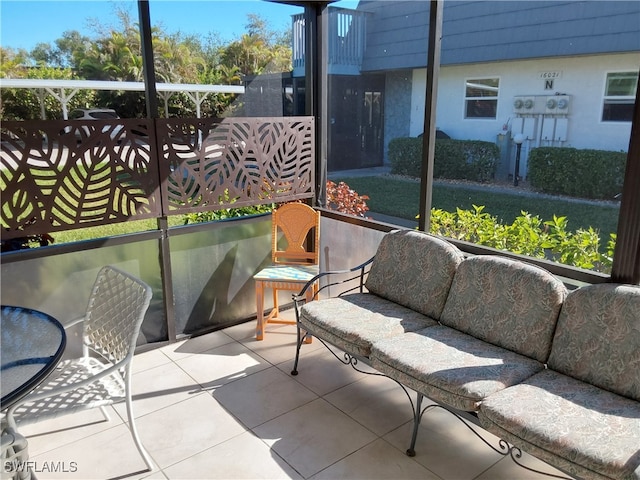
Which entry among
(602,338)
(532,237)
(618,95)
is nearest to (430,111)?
(532,237)

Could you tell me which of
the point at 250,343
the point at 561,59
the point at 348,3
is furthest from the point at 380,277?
the point at 561,59

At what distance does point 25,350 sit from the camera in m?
1.82

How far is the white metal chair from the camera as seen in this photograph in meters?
1.87

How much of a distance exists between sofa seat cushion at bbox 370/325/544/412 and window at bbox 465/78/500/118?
371 centimetres

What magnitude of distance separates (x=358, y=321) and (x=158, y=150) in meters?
1.67

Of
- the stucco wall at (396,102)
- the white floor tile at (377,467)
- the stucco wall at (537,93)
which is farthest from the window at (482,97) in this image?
the white floor tile at (377,467)

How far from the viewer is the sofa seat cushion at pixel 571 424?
155 centimetres

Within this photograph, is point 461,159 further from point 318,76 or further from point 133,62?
point 133,62

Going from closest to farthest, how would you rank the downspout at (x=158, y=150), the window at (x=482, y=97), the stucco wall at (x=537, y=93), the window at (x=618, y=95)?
the downspout at (x=158, y=150)
the window at (x=618, y=95)
the stucco wall at (x=537, y=93)
the window at (x=482, y=97)

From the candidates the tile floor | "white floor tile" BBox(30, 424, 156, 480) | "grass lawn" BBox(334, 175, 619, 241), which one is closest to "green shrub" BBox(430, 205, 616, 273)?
"grass lawn" BBox(334, 175, 619, 241)

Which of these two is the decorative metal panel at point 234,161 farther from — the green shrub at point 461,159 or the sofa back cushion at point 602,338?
the sofa back cushion at point 602,338

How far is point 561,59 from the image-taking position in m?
4.98

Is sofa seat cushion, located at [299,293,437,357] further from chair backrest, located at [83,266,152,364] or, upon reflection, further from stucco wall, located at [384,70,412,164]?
stucco wall, located at [384,70,412,164]

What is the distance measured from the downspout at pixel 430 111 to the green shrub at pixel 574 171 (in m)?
2.01
